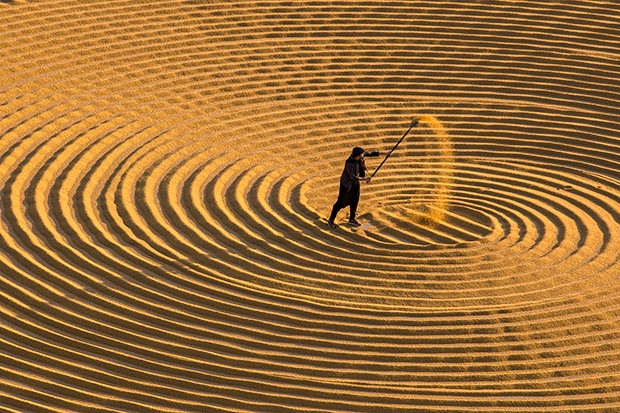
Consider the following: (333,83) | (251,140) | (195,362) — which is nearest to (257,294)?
(195,362)

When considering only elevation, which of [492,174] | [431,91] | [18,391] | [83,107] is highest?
[431,91]

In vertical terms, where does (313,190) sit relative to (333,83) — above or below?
below

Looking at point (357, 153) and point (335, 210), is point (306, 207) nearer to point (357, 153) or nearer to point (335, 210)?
point (335, 210)

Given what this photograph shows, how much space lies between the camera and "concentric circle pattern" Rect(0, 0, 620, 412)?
33.2ft

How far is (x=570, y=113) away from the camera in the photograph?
16531 mm

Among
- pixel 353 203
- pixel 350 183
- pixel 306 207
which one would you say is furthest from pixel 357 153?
pixel 306 207

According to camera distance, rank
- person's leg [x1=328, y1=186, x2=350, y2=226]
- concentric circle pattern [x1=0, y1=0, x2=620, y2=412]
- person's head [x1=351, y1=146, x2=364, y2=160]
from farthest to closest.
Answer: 1. person's leg [x1=328, y1=186, x2=350, y2=226]
2. person's head [x1=351, y1=146, x2=364, y2=160]
3. concentric circle pattern [x1=0, y1=0, x2=620, y2=412]

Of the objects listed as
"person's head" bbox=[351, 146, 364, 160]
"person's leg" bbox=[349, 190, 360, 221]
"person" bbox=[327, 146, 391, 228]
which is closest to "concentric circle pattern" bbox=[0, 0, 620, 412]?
"person's leg" bbox=[349, 190, 360, 221]

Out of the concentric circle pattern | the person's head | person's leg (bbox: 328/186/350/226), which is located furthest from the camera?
person's leg (bbox: 328/186/350/226)

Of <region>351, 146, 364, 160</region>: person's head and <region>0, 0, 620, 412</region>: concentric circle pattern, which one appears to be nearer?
<region>0, 0, 620, 412</region>: concentric circle pattern

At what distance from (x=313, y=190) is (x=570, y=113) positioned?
4492 mm

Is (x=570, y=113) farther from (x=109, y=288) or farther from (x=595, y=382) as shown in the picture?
(x=109, y=288)

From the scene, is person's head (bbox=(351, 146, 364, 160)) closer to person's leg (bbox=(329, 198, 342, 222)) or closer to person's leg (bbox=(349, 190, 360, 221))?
person's leg (bbox=(349, 190, 360, 221))

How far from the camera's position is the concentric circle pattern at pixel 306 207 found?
33.2 feet
